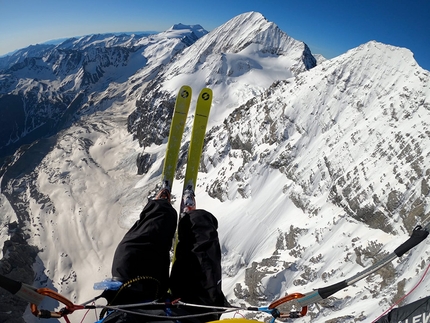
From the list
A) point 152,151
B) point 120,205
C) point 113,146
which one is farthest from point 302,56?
point 120,205

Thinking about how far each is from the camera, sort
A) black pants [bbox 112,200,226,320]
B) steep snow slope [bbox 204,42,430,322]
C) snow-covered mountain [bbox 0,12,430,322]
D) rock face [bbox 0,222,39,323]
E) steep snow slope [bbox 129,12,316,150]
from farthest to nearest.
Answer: steep snow slope [bbox 129,12,316,150], rock face [bbox 0,222,39,323], snow-covered mountain [bbox 0,12,430,322], steep snow slope [bbox 204,42,430,322], black pants [bbox 112,200,226,320]

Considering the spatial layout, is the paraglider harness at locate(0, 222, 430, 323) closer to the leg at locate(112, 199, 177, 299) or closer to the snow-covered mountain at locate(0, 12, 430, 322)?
the leg at locate(112, 199, 177, 299)

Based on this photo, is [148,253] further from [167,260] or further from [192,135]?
[192,135]

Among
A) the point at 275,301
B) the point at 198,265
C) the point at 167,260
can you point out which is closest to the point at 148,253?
the point at 167,260

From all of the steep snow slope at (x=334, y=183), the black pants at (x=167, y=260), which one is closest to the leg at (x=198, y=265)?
the black pants at (x=167, y=260)

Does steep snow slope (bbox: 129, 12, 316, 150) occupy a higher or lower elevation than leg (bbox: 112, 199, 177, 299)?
higher

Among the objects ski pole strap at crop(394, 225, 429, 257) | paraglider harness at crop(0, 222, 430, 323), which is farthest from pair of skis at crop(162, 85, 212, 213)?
ski pole strap at crop(394, 225, 429, 257)

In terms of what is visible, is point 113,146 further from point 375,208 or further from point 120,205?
point 375,208
